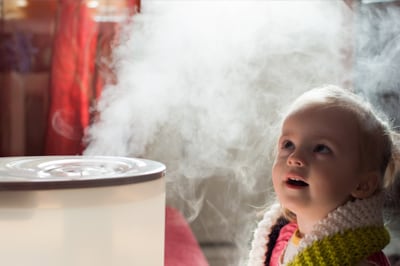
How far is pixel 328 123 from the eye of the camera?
901 mm

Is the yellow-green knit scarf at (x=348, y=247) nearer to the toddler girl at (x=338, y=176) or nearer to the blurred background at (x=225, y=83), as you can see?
the toddler girl at (x=338, y=176)

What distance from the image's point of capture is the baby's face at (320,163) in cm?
89

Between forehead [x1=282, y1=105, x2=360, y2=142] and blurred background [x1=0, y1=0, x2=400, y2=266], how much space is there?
25 cm

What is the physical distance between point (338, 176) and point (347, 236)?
0.09 m

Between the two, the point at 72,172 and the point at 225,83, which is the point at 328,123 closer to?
the point at 72,172

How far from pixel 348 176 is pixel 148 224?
317 millimetres

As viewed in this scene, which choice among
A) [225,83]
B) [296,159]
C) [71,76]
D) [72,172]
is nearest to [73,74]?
[71,76]

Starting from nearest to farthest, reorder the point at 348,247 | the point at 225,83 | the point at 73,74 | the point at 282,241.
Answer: the point at 348,247, the point at 282,241, the point at 225,83, the point at 73,74

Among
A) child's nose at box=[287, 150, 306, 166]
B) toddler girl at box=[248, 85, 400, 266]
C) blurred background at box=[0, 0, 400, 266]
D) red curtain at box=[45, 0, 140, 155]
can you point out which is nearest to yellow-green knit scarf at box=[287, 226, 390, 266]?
toddler girl at box=[248, 85, 400, 266]

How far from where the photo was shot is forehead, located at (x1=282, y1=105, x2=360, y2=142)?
90 centimetres

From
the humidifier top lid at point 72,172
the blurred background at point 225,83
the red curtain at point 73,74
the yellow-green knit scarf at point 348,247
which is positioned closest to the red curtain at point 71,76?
the red curtain at point 73,74

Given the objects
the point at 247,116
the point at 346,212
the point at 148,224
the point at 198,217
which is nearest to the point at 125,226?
the point at 148,224

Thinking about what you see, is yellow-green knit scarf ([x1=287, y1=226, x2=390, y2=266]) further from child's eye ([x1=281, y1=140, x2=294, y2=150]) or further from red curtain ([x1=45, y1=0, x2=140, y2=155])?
red curtain ([x1=45, y1=0, x2=140, y2=155])

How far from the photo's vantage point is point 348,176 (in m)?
0.90
